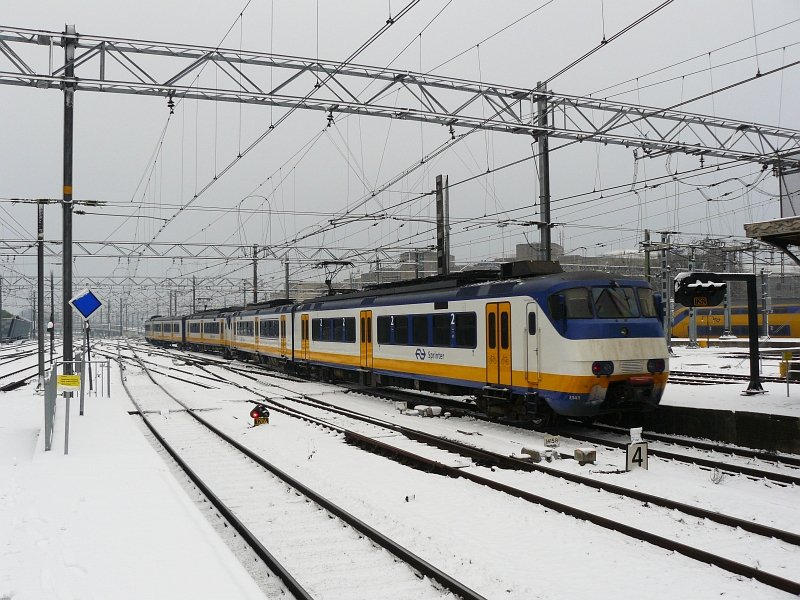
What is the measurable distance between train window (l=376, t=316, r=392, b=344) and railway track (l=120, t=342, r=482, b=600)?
25.5ft

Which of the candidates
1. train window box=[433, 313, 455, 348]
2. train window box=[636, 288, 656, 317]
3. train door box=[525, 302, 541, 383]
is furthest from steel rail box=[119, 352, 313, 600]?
train window box=[636, 288, 656, 317]

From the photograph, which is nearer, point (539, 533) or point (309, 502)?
point (539, 533)

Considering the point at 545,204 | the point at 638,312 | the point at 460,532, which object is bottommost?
the point at 460,532

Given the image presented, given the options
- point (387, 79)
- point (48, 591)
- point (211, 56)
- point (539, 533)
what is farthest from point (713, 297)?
point (48, 591)

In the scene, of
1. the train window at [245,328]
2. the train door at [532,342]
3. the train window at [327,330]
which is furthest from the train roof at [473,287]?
the train window at [245,328]

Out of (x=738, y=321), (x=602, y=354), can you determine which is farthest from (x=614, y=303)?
(x=738, y=321)

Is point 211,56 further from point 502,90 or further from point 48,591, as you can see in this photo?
point 48,591

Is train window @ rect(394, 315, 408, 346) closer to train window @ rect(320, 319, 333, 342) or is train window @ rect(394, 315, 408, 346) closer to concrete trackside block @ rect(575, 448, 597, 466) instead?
train window @ rect(320, 319, 333, 342)

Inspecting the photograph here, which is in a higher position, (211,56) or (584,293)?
(211,56)

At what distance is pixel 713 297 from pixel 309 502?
34.6ft

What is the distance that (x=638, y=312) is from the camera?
12.8 meters

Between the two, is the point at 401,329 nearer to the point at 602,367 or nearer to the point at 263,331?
the point at 602,367

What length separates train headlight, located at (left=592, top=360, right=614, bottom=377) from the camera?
11797mm

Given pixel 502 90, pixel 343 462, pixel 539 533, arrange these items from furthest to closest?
pixel 502 90 < pixel 343 462 < pixel 539 533
